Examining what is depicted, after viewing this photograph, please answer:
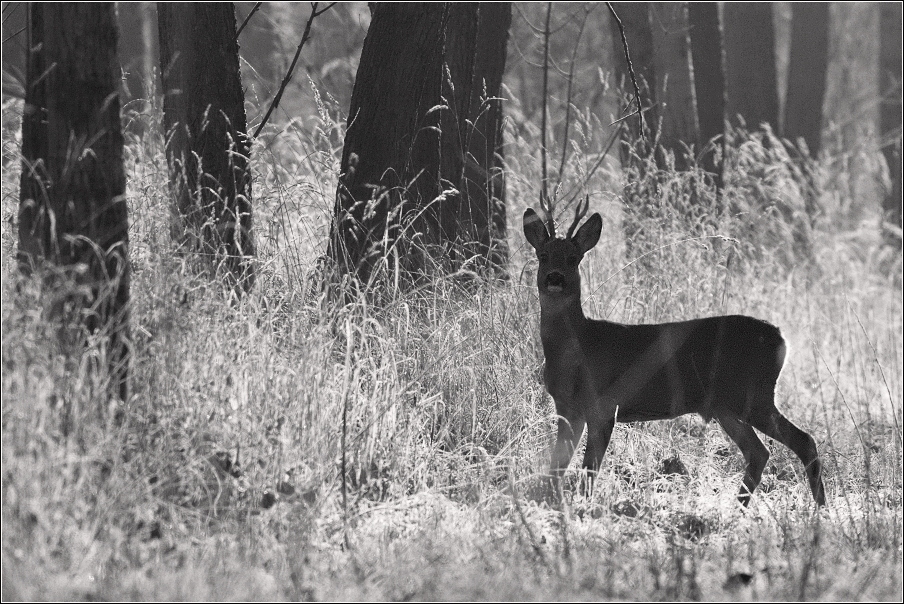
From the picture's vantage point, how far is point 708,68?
14461mm

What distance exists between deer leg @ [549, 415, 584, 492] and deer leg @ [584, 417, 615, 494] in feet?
0.20

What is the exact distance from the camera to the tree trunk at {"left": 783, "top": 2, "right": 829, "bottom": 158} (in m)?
20.8

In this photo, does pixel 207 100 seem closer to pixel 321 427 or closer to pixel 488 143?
pixel 321 427

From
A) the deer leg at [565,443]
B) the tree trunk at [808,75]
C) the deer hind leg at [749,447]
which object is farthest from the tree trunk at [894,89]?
the deer leg at [565,443]

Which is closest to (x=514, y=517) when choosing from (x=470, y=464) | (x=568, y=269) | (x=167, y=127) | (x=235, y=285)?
(x=470, y=464)

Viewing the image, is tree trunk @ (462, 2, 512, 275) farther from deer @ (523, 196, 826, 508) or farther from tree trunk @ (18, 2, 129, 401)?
tree trunk @ (18, 2, 129, 401)

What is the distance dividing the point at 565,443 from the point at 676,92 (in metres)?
7.13

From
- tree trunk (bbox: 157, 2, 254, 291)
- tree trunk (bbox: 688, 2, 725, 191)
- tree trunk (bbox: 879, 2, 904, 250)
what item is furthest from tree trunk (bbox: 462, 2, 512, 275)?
tree trunk (bbox: 879, 2, 904, 250)

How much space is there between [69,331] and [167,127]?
2.46 m

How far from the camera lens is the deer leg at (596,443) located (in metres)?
5.80

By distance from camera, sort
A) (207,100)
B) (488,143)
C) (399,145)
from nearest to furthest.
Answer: (207,100), (399,145), (488,143)

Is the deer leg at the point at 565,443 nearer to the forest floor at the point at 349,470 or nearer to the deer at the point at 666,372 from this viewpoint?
the deer at the point at 666,372

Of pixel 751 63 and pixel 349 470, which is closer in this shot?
pixel 349 470

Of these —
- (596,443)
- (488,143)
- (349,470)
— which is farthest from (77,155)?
(488,143)
